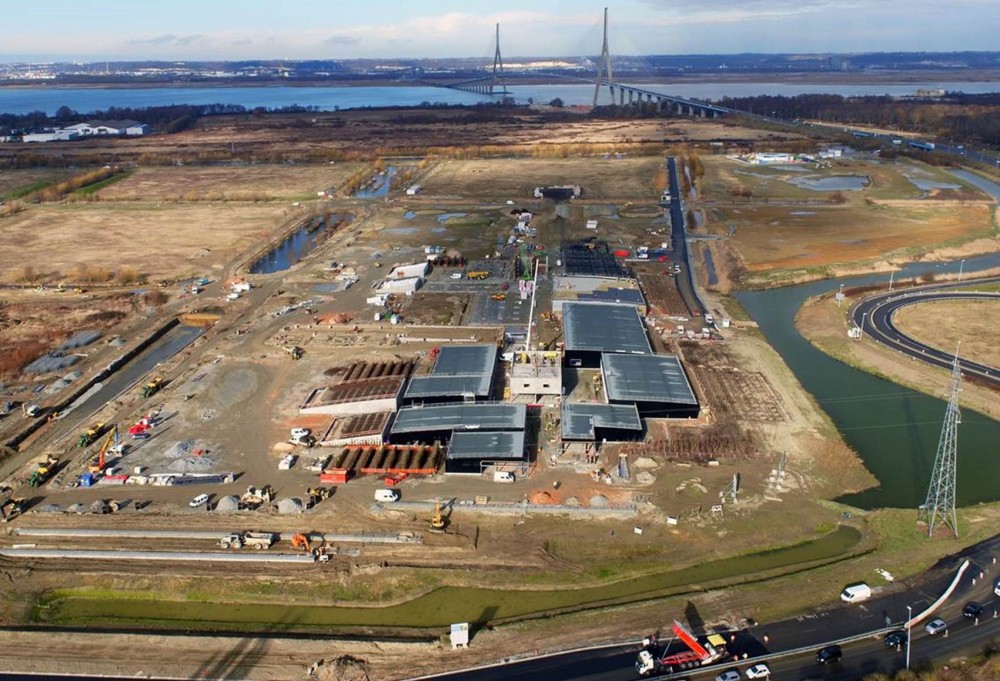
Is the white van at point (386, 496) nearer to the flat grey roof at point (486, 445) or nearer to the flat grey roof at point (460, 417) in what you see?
the flat grey roof at point (486, 445)

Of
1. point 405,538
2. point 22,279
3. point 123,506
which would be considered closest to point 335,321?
point 123,506

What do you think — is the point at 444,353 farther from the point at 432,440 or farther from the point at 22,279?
the point at 22,279

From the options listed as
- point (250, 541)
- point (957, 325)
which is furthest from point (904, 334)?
point (250, 541)

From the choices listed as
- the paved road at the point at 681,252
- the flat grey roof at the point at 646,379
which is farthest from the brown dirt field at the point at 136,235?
the flat grey roof at the point at 646,379

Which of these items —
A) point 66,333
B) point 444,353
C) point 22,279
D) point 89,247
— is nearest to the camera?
point 444,353

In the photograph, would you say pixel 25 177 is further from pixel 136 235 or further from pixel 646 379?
pixel 646 379

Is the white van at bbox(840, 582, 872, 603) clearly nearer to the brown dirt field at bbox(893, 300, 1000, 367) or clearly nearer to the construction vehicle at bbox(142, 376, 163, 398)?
the brown dirt field at bbox(893, 300, 1000, 367)
